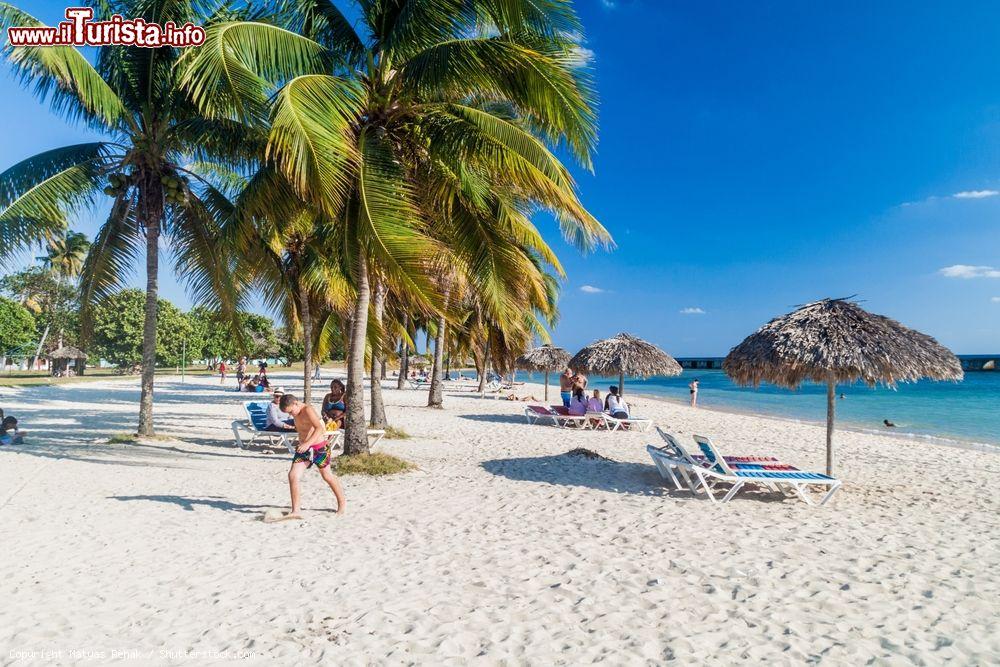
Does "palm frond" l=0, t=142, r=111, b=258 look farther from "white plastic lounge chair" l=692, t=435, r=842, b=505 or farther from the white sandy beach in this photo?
"white plastic lounge chair" l=692, t=435, r=842, b=505

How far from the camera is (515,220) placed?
25.0 ft

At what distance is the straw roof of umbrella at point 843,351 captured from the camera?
6.78 meters

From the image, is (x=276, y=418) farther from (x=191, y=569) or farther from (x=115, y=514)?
(x=191, y=569)

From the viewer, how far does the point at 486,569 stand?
4.12 metres

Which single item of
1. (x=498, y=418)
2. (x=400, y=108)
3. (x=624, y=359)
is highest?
(x=400, y=108)

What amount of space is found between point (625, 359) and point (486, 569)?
1186 centimetres

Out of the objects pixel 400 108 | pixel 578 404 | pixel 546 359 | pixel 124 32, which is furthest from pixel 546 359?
pixel 124 32

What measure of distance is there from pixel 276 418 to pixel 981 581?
28.3 ft

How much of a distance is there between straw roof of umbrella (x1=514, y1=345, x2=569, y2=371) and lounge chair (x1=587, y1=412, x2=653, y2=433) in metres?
10.4

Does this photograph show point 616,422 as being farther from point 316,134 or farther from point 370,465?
point 316,134

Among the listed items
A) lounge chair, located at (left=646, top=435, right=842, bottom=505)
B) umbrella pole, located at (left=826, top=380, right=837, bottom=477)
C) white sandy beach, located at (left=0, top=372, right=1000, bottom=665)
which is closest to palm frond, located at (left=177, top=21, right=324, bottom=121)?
white sandy beach, located at (left=0, top=372, right=1000, bottom=665)

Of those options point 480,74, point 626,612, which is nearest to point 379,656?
point 626,612

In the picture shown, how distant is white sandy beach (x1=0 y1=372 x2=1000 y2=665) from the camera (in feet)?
10.00

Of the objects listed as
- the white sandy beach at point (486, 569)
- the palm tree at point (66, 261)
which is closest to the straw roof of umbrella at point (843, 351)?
the white sandy beach at point (486, 569)
